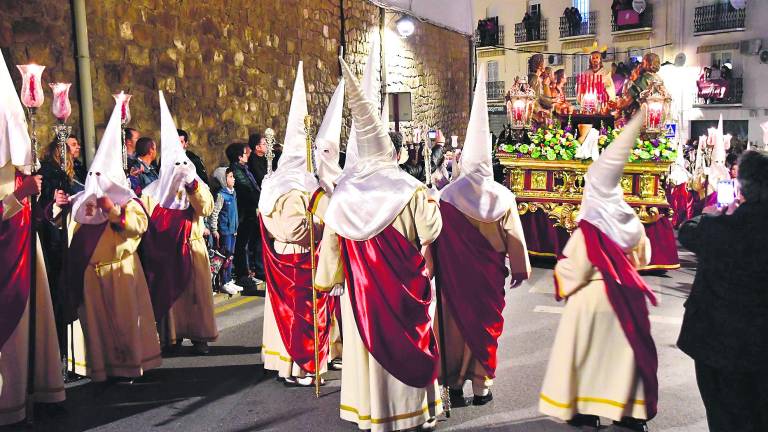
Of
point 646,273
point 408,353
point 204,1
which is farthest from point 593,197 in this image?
point 204,1

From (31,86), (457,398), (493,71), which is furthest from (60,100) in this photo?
(493,71)

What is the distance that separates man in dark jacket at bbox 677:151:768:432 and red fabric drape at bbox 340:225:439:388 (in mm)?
1514

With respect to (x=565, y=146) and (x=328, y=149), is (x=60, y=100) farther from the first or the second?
(x=565, y=146)

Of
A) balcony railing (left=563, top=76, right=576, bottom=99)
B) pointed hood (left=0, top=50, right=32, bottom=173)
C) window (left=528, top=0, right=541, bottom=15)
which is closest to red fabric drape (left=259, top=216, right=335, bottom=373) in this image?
Answer: pointed hood (left=0, top=50, right=32, bottom=173)

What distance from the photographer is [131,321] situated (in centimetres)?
523

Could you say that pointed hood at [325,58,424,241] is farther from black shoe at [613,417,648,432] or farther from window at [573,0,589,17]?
window at [573,0,589,17]

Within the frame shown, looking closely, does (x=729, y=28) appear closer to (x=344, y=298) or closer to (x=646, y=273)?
(x=646, y=273)

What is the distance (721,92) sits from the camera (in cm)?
2588

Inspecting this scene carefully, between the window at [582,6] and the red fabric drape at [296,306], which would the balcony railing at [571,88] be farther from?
the red fabric drape at [296,306]

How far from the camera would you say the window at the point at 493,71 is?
1302 inches

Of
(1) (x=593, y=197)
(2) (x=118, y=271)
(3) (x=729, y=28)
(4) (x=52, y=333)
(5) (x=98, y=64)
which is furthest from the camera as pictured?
(3) (x=729, y=28)

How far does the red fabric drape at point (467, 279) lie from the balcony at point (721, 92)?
24.6 metres

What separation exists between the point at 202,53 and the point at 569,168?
518 centimetres

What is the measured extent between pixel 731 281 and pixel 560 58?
28.7 metres
